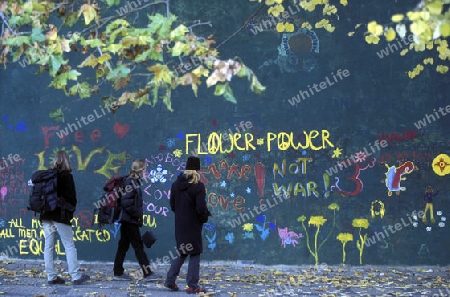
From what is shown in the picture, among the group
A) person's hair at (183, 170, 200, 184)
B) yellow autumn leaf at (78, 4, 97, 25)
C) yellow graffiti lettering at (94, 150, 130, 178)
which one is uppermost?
yellow autumn leaf at (78, 4, 97, 25)

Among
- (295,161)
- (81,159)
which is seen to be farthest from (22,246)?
(295,161)

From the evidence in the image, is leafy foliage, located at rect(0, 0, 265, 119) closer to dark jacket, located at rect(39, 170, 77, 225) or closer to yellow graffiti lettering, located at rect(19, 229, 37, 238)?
dark jacket, located at rect(39, 170, 77, 225)

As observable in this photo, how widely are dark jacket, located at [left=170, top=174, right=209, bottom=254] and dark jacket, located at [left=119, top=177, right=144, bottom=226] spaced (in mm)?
867

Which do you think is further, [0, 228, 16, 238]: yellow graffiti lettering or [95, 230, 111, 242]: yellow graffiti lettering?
[0, 228, 16, 238]: yellow graffiti lettering

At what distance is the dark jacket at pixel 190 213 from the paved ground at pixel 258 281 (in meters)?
0.65

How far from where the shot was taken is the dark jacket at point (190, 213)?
28.9 ft

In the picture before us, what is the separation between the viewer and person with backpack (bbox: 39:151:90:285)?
29.7 ft

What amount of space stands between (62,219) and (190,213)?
1671 mm

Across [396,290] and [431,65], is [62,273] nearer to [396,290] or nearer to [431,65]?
[396,290]

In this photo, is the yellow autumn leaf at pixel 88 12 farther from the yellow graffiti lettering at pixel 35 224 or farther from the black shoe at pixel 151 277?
the yellow graffiti lettering at pixel 35 224

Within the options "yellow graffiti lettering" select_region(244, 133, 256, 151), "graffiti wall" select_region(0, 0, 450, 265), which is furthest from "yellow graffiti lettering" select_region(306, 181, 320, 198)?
"yellow graffiti lettering" select_region(244, 133, 256, 151)

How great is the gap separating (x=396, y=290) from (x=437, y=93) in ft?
11.1

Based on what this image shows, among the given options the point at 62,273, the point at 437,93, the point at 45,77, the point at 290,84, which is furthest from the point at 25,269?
the point at 437,93

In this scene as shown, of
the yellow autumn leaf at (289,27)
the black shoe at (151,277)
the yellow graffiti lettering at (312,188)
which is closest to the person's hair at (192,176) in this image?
the black shoe at (151,277)
